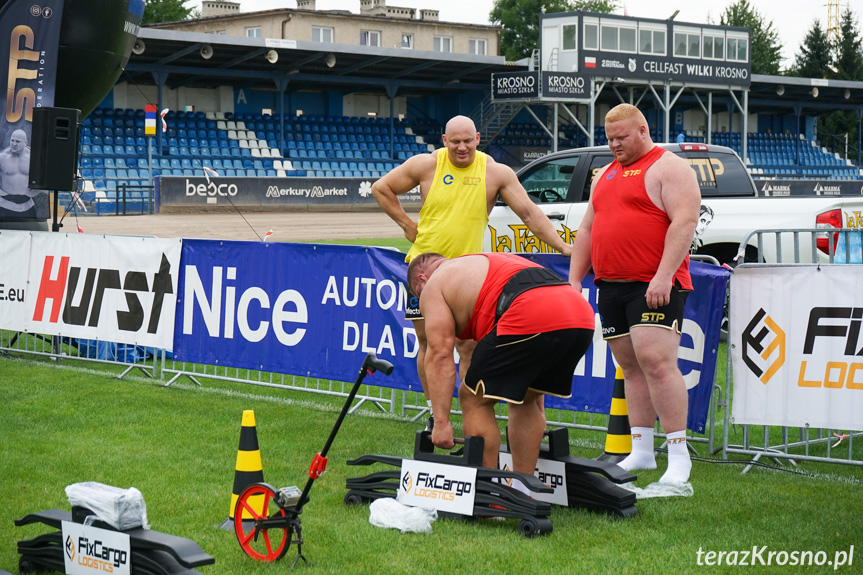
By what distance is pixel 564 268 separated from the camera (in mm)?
7156

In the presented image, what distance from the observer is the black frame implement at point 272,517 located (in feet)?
14.6

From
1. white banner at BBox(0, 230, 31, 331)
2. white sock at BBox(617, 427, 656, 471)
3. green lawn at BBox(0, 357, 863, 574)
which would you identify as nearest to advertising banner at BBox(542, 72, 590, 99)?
white banner at BBox(0, 230, 31, 331)

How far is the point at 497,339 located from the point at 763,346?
7.07 ft

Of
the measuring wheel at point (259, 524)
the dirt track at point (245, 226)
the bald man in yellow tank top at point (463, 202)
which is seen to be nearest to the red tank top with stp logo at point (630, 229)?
the bald man in yellow tank top at point (463, 202)

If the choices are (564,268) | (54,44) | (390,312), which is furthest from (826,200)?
(54,44)

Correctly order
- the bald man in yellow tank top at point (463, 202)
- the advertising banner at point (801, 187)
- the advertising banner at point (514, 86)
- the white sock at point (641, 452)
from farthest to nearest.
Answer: the advertising banner at point (514, 86) < the advertising banner at point (801, 187) < the bald man in yellow tank top at point (463, 202) < the white sock at point (641, 452)

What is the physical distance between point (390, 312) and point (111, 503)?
3901 millimetres

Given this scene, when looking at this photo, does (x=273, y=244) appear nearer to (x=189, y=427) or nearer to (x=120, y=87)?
(x=189, y=427)

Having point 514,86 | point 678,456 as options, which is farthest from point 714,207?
point 514,86

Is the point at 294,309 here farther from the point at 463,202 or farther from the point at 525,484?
the point at 525,484

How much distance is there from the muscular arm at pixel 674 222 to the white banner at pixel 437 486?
154cm

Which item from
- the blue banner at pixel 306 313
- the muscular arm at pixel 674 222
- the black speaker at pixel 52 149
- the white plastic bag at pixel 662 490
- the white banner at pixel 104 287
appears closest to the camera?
the white plastic bag at pixel 662 490

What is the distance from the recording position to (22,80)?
11.1 meters

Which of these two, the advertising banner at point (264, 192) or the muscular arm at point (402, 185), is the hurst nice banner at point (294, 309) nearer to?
the muscular arm at point (402, 185)
